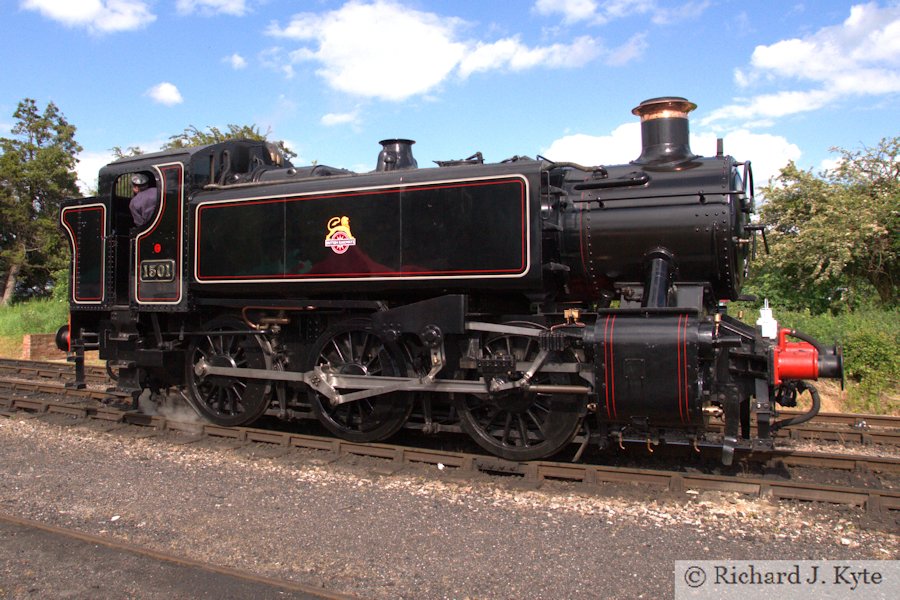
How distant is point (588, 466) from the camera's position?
546 centimetres

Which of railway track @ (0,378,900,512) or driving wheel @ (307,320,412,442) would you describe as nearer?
railway track @ (0,378,900,512)

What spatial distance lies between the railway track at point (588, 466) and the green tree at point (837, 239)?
24.4ft

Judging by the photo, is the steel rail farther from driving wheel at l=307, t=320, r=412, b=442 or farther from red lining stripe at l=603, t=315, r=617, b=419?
driving wheel at l=307, t=320, r=412, b=442

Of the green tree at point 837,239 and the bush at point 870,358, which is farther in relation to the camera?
the green tree at point 837,239

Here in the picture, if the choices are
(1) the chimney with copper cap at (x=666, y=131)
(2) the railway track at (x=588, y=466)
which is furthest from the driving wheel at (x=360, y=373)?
(1) the chimney with copper cap at (x=666, y=131)

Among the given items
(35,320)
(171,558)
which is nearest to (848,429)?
(171,558)

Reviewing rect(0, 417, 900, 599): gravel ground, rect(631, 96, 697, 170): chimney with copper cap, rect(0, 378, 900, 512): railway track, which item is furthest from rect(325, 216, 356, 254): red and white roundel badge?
rect(631, 96, 697, 170): chimney with copper cap

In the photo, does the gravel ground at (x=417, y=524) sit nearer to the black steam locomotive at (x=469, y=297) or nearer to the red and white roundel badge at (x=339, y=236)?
the black steam locomotive at (x=469, y=297)

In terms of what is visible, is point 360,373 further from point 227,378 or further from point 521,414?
point 227,378

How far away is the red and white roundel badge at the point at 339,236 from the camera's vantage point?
20.2 ft

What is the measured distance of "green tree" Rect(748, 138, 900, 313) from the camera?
12.1m

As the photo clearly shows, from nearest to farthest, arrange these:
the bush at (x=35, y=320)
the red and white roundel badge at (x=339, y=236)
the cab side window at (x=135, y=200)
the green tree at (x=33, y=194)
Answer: the red and white roundel badge at (x=339, y=236), the cab side window at (x=135, y=200), the bush at (x=35, y=320), the green tree at (x=33, y=194)

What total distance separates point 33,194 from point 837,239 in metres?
26.0

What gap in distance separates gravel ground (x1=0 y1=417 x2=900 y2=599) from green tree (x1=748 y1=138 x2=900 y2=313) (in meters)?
8.81
